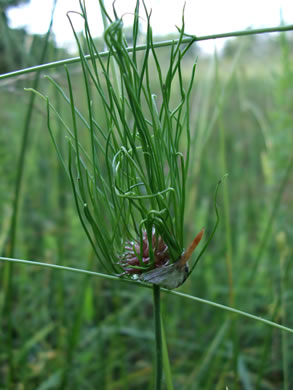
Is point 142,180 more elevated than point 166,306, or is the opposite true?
point 142,180

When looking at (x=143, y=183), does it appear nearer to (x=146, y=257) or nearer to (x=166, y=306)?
(x=146, y=257)

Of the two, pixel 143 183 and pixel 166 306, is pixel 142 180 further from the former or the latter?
pixel 166 306

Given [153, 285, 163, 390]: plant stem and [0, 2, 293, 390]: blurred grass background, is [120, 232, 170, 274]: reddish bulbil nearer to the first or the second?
[153, 285, 163, 390]: plant stem

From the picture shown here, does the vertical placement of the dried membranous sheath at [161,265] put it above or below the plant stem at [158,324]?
above

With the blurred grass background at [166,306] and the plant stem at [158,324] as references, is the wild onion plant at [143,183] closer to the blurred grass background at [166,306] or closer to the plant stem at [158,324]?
the plant stem at [158,324]

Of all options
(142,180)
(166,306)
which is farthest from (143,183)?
(166,306)

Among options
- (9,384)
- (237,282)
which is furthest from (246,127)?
(9,384)

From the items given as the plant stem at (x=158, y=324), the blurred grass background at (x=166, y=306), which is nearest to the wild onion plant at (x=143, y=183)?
the plant stem at (x=158, y=324)

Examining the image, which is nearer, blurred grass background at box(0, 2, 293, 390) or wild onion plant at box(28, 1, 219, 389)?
wild onion plant at box(28, 1, 219, 389)

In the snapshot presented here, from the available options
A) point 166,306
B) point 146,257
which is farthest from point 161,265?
point 166,306

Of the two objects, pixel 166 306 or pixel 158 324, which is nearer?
pixel 158 324

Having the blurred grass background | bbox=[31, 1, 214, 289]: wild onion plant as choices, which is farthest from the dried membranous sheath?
the blurred grass background

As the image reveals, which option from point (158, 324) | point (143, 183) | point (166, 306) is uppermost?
point (143, 183)
